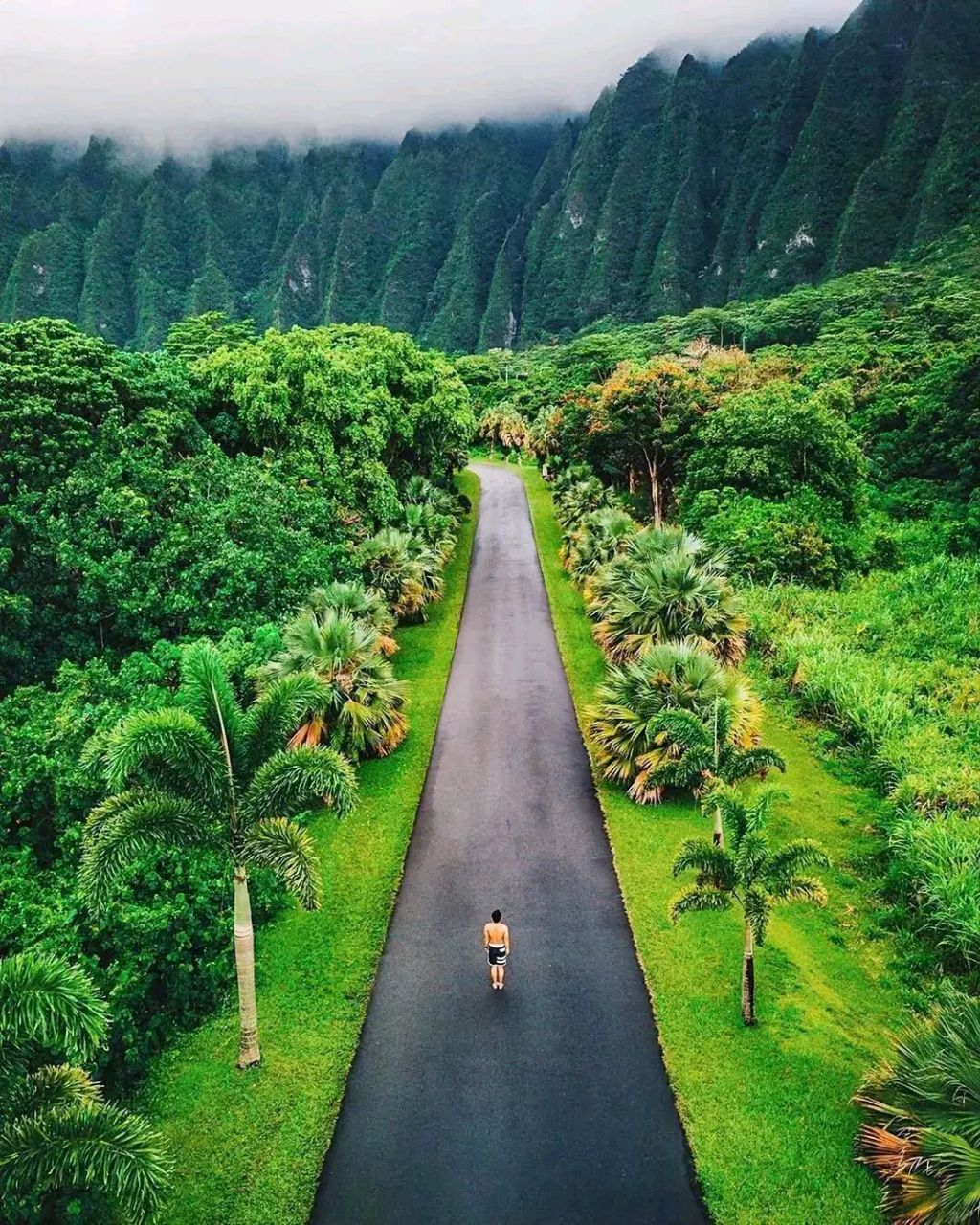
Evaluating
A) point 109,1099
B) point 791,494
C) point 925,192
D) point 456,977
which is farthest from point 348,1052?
point 925,192

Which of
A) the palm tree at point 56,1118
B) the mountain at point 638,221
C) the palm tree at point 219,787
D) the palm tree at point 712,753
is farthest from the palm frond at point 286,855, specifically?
the mountain at point 638,221

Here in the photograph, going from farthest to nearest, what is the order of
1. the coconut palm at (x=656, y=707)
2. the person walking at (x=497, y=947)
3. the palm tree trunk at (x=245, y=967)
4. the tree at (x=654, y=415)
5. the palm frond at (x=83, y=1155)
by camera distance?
the tree at (x=654, y=415), the coconut palm at (x=656, y=707), the person walking at (x=497, y=947), the palm tree trunk at (x=245, y=967), the palm frond at (x=83, y=1155)

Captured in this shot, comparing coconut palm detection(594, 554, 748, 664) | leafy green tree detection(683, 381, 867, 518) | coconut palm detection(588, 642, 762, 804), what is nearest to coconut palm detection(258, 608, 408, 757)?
coconut palm detection(588, 642, 762, 804)

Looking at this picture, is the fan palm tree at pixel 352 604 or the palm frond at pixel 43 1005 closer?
the palm frond at pixel 43 1005

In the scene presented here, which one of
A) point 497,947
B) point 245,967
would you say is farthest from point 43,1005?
point 497,947

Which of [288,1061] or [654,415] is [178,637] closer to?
[288,1061]

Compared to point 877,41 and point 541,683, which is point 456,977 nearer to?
point 541,683

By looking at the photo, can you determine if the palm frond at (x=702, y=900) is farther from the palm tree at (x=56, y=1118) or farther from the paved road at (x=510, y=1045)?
the palm tree at (x=56, y=1118)
